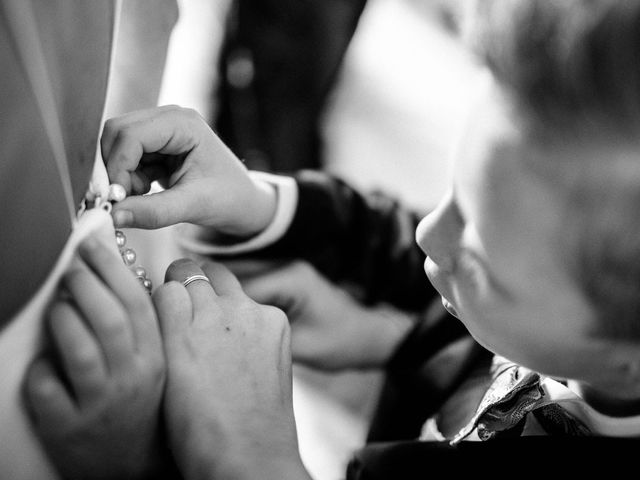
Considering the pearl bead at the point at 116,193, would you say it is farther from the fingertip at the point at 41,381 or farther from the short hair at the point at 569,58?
the short hair at the point at 569,58

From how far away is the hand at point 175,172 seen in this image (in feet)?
1.50

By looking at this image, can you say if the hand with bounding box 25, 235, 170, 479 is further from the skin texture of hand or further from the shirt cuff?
the shirt cuff

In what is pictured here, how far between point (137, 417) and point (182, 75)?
1.18 ft

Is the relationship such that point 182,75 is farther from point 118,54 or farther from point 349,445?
point 349,445

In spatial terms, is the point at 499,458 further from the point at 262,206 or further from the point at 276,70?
the point at 276,70

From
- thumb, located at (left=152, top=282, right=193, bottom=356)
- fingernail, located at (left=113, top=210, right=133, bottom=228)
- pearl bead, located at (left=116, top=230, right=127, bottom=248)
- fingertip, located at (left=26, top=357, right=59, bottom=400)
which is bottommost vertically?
thumb, located at (left=152, top=282, right=193, bottom=356)

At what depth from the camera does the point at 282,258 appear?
703mm

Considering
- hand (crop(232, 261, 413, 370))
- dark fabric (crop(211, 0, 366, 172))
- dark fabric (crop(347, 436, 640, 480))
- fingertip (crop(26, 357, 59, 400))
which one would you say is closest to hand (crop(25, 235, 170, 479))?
fingertip (crop(26, 357, 59, 400))

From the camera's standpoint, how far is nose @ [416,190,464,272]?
47 cm

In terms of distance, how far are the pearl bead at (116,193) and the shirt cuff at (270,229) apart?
0.66ft

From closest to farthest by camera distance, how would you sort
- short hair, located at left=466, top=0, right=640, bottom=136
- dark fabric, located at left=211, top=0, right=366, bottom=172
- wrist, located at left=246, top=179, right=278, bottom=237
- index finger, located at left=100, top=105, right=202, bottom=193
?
short hair, located at left=466, top=0, right=640, bottom=136
index finger, located at left=100, top=105, right=202, bottom=193
wrist, located at left=246, top=179, right=278, bottom=237
dark fabric, located at left=211, top=0, right=366, bottom=172

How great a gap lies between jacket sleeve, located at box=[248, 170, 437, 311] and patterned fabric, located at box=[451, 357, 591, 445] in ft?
0.74

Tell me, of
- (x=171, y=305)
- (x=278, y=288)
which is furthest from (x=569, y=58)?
(x=278, y=288)

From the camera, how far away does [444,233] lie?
1.57ft
